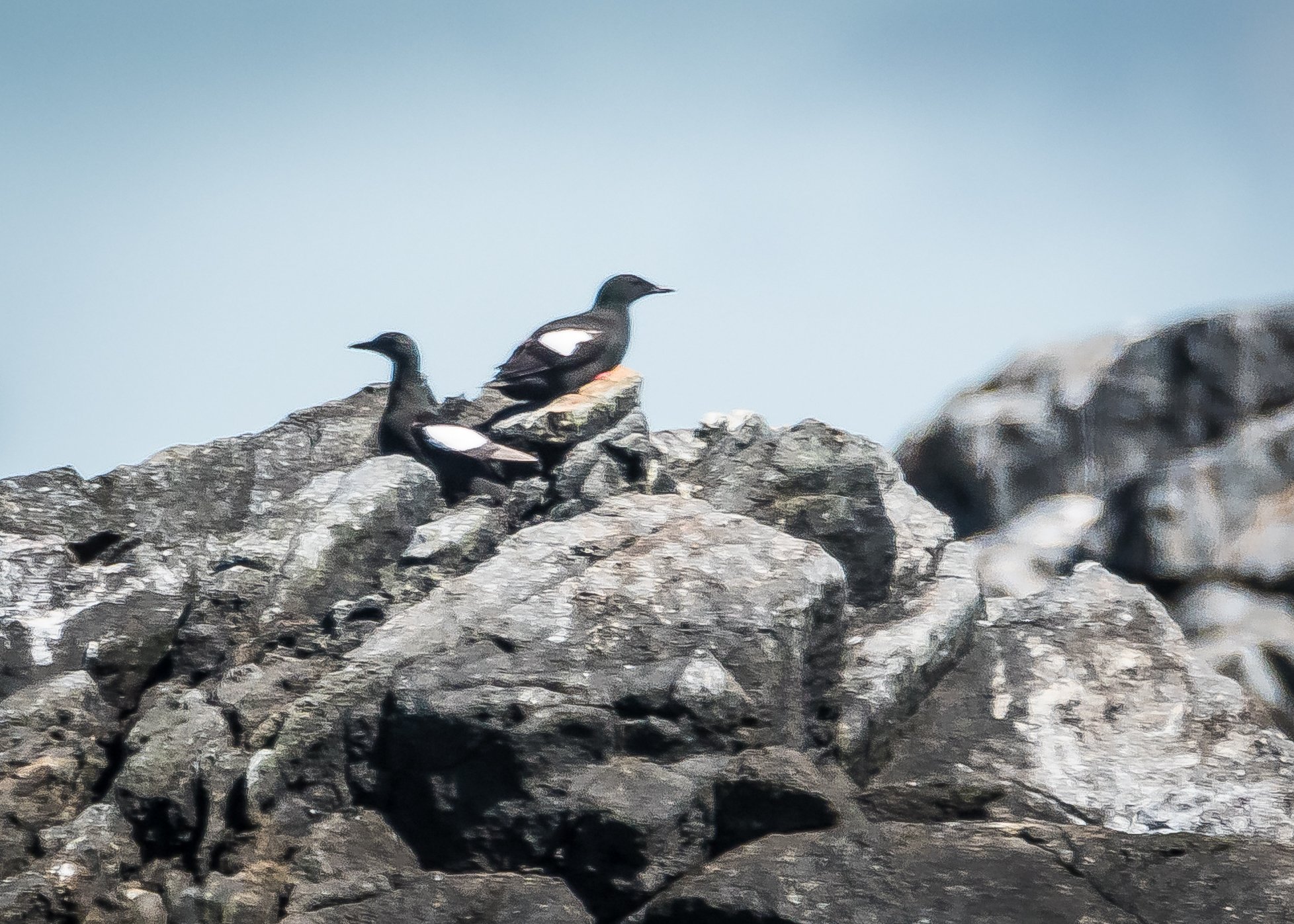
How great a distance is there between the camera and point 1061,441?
1491 cm

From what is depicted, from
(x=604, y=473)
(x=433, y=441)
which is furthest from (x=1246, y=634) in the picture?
(x=433, y=441)

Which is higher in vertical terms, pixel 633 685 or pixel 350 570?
pixel 350 570

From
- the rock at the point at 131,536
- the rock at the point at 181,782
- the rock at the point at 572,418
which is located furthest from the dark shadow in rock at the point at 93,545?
the rock at the point at 572,418

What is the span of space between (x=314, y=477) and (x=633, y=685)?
3771 millimetres

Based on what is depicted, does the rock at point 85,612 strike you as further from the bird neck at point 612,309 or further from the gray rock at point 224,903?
the bird neck at point 612,309

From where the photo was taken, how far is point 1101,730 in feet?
22.5

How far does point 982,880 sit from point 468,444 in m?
4.81

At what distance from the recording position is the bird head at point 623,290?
1048 centimetres

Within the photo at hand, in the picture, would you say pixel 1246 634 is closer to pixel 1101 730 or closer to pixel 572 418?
pixel 1101 730

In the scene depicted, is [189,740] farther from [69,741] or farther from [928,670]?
[928,670]

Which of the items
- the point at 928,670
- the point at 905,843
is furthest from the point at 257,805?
the point at 928,670

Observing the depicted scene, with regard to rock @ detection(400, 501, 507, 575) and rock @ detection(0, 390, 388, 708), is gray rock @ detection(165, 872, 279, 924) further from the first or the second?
rock @ detection(400, 501, 507, 575)

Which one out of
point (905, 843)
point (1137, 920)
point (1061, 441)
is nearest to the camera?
point (1137, 920)

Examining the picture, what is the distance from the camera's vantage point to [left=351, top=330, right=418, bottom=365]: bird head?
9.98 metres
